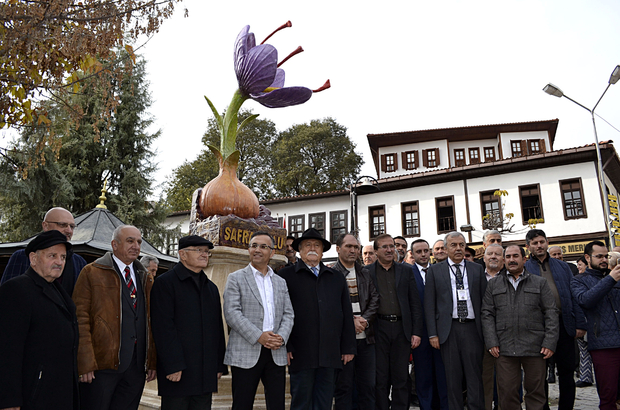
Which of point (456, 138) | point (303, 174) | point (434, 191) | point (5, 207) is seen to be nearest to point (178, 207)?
point (303, 174)

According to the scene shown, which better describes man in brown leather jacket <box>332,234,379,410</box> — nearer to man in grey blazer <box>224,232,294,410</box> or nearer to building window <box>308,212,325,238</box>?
man in grey blazer <box>224,232,294,410</box>

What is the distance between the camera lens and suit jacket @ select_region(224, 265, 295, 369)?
11.7 ft

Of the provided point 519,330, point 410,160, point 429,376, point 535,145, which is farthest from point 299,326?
point 535,145

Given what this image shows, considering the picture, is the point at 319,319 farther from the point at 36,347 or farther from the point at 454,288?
the point at 36,347

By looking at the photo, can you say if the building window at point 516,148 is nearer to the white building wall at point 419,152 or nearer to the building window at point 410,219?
the white building wall at point 419,152

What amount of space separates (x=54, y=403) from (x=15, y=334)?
0.46 metres

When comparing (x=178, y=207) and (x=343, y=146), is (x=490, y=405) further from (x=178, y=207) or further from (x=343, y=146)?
(x=343, y=146)

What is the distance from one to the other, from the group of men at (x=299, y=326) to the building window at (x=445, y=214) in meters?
17.1

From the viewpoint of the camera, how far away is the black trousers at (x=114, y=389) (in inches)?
123

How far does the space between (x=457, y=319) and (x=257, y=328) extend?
215 cm

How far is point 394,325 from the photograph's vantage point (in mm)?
4656

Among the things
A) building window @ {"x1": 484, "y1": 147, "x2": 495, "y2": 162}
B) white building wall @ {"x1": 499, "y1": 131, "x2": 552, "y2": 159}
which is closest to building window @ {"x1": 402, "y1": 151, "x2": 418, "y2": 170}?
building window @ {"x1": 484, "y1": 147, "x2": 495, "y2": 162}

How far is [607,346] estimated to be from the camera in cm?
436

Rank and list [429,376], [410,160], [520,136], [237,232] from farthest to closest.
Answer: [410,160] < [520,136] < [237,232] < [429,376]
